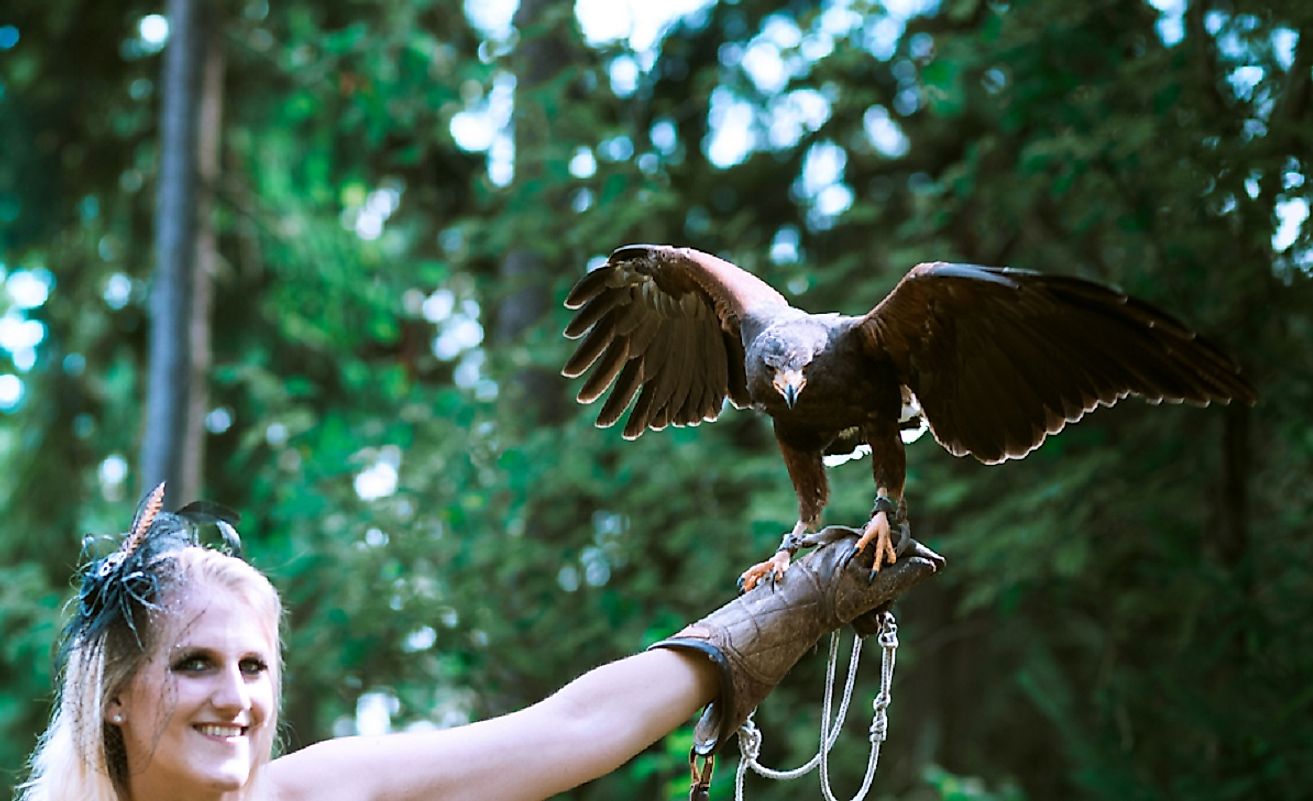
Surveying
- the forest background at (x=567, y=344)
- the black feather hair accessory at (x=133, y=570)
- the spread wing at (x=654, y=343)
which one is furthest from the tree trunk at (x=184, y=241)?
the black feather hair accessory at (x=133, y=570)

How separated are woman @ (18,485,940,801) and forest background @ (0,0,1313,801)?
1.71 metres

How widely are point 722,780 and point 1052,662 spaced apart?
3.20 m

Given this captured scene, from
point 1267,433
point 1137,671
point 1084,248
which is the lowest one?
point 1137,671

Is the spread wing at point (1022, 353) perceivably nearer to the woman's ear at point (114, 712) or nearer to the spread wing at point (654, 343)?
the spread wing at point (654, 343)

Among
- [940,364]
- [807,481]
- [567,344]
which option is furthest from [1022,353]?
[567,344]

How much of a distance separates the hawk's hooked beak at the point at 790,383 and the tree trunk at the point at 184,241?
477cm

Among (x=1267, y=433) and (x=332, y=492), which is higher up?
(x=332, y=492)

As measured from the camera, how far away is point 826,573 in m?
2.21

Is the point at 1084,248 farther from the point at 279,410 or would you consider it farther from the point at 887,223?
the point at 279,410

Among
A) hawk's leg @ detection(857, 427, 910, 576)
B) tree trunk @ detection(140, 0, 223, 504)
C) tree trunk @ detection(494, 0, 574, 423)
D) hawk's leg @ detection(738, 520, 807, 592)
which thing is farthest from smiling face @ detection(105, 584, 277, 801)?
tree trunk @ detection(140, 0, 223, 504)

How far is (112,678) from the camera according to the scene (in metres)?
1.82

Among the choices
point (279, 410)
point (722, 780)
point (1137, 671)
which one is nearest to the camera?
point (722, 780)

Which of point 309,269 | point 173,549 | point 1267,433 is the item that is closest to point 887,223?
point 1267,433

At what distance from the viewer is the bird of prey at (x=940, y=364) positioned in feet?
7.48
